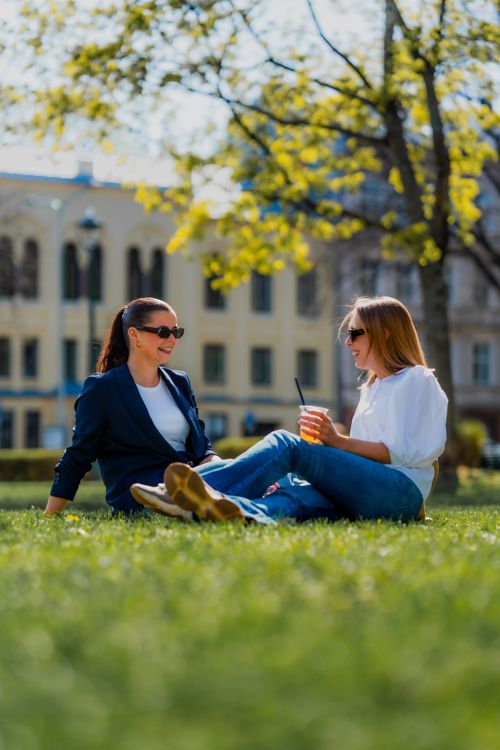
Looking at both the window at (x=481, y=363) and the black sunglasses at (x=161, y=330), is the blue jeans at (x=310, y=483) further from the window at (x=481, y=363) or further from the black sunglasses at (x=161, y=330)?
the window at (x=481, y=363)

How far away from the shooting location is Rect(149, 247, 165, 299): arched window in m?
54.5

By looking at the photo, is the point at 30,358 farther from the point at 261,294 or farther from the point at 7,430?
the point at 261,294

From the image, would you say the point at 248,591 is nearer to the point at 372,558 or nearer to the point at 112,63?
the point at 372,558

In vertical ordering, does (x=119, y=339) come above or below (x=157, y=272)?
below

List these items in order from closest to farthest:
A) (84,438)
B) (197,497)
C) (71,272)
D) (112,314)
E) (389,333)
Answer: (197,497), (389,333), (84,438), (71,272), (112,314)

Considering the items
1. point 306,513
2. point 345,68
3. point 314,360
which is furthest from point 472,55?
point 314,360

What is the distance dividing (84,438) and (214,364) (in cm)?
4843

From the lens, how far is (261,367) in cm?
5709

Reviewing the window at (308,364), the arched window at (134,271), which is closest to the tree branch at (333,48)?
the arched window at (134,271)

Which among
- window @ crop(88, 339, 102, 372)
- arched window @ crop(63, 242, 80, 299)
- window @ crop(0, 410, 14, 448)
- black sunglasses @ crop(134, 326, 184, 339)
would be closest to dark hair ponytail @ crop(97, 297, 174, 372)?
black sunglasses @ crop(134, 326, 184, 339)

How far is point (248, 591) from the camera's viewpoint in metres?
3.84

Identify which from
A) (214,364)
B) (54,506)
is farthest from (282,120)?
(214,364)

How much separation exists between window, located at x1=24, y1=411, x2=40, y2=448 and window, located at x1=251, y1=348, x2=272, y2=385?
10395mm

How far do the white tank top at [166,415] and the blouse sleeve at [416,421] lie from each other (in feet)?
5.00
